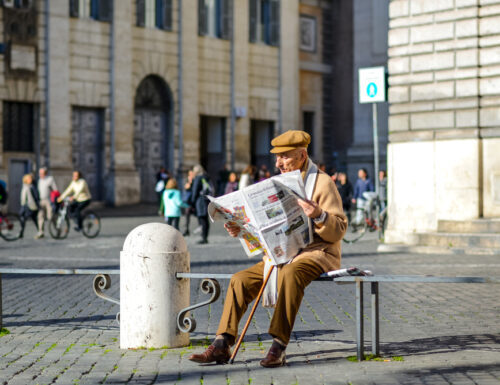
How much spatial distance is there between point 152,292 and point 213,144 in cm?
3062

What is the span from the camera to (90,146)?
34031 mm

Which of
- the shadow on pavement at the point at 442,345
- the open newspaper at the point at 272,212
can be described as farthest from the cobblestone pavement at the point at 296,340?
the open newspaper at the point at 272,212

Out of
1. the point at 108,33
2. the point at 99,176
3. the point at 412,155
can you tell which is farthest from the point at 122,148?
the point at 412,155

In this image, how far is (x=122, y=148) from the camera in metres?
34.4

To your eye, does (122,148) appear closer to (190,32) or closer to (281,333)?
(190,32)

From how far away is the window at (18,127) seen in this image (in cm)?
3141

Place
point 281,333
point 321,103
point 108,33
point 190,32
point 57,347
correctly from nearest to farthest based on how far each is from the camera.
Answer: point 281,333
point 57,347
point 108,33
point 190,32
point 321,103

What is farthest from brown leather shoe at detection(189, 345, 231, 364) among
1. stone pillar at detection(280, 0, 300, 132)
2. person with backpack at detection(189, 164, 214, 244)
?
stone pillar at detection(280, 0, 300, 132)

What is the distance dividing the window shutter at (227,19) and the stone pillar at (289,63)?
2.64m

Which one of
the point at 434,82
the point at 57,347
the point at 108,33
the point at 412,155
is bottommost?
the point at 57,347

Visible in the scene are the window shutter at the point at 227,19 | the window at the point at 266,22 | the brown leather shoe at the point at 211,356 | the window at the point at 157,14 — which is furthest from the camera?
the window at the point at 266,22

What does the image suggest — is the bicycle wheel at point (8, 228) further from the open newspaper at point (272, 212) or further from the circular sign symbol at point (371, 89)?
the open newspaper at point (272, 212)

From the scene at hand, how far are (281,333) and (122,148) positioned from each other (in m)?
28.2

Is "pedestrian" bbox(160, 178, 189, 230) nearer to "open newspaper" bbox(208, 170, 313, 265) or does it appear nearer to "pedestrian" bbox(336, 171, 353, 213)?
"pedestrian" bbox(336, 171, 353, 213)
